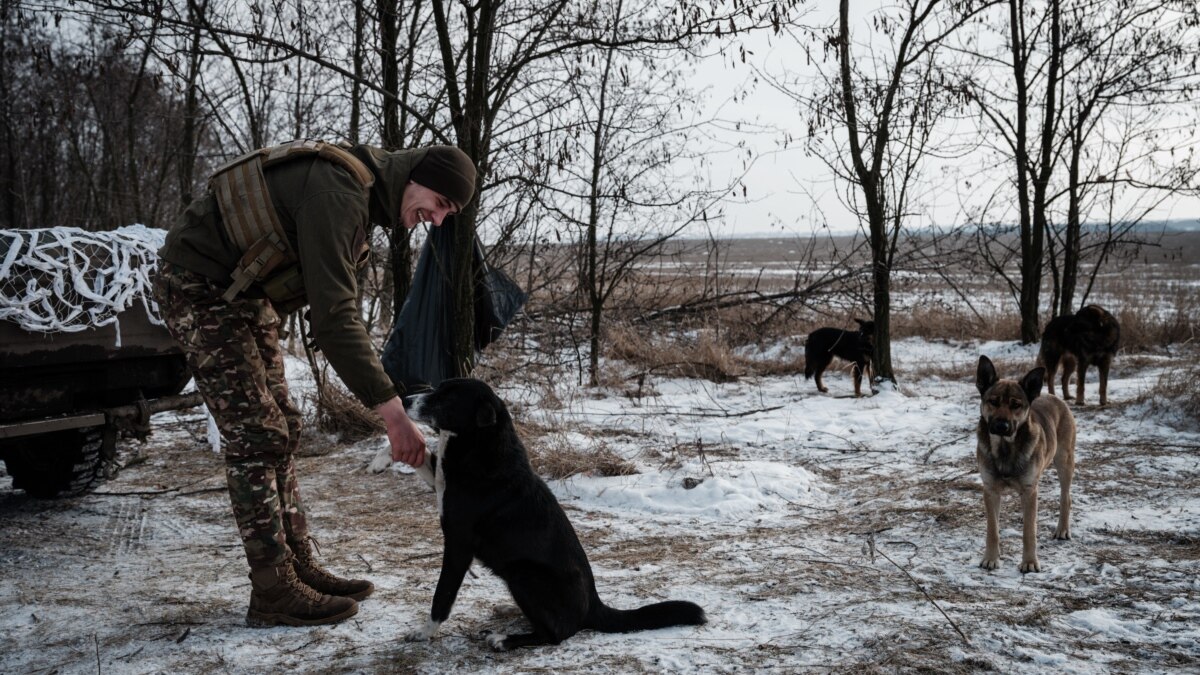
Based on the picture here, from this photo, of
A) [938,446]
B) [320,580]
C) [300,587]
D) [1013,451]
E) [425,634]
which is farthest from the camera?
[938,446]

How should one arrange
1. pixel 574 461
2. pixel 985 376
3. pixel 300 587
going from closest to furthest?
pixel 300 587 → pixel 985 376 → pixel 574 461

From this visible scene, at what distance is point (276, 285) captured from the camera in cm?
335

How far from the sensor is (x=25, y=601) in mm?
3770

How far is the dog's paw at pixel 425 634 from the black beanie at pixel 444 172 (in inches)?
65.0

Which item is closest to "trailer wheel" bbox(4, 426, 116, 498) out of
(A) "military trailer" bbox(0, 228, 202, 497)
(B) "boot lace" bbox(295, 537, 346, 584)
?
(A) "military trailer" bbox(0, 228, 202, 497)

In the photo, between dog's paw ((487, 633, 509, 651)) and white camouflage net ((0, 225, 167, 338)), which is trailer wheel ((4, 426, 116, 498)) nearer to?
white camouflage net ((0, 225, 167, 338))

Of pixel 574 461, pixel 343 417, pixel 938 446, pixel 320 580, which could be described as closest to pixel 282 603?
pixel 320 580

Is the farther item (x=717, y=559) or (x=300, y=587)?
(x=717, y=559)

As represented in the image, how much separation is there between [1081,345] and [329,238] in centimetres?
829

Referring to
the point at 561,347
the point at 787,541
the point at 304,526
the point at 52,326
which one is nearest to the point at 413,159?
the point at 304,526

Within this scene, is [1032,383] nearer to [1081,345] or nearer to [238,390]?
[238,390]

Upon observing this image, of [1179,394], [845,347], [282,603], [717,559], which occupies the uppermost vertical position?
[845,347]

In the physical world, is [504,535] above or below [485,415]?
below

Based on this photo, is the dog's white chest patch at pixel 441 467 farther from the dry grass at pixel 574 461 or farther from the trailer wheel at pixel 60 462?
the trailer wheel at pixel 60 462
